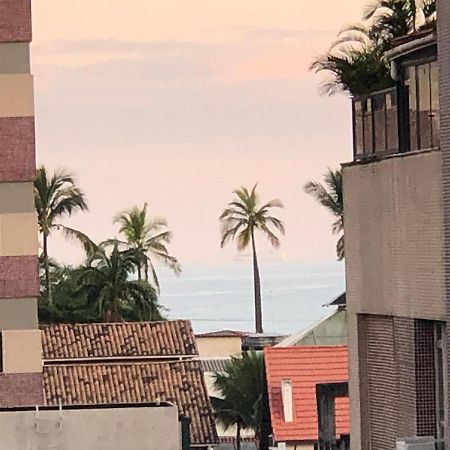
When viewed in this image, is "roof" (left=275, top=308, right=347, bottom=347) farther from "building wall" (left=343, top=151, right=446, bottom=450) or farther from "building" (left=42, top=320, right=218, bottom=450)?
"building wall" (left=343, top=151, right=446, bottom=450)

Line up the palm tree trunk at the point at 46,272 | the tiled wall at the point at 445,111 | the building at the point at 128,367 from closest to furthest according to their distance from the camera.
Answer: the tiled wall at the point at 445,111, the building at the point at 128,367, the palm tree trunk at the point at 46,272

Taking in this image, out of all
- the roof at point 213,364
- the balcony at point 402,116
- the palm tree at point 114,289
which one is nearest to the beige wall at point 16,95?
the balcony at point 402,116

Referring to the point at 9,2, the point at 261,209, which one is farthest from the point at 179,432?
the point at 261,209

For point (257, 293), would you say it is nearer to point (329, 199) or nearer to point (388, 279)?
point (329, 199)

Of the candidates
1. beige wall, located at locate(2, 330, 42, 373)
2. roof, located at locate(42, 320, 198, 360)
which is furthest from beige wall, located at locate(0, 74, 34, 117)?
roof, located at locate(42, 320, 198, 360)

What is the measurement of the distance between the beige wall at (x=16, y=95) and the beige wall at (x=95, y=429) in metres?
10.4

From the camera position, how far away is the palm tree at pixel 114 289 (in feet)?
265

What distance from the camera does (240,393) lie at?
228ft

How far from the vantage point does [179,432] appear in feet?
91.7

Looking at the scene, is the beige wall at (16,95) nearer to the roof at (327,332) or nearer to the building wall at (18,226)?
the building wall at (18,226)

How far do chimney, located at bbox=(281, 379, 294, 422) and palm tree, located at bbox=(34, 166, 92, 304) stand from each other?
1286 inches

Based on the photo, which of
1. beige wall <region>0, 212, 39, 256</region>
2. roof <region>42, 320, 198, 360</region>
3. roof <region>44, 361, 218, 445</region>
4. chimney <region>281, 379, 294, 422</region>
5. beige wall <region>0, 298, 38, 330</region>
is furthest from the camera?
roof <region>42, 320, 198, 360</region>

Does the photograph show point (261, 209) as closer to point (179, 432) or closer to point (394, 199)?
point (179, 432)

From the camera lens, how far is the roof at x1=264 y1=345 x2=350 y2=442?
49.1 m
